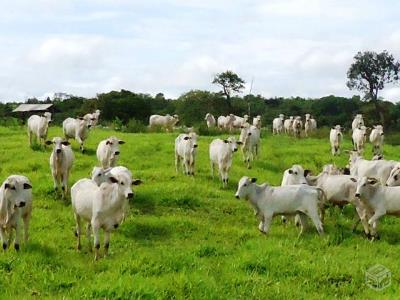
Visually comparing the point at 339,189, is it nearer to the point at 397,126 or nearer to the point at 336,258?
the point at 336,258

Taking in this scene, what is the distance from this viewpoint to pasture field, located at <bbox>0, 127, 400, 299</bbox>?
9.57m

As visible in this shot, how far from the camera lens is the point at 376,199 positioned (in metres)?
14.1

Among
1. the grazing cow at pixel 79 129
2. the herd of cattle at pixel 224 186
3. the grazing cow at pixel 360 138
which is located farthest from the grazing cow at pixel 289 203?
the grazing cow at pixel 360 138

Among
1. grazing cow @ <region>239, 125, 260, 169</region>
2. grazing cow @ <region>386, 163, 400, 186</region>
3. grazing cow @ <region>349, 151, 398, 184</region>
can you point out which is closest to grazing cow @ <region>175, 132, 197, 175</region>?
grazing cow @ <region>239, 125, 260, 169</region>

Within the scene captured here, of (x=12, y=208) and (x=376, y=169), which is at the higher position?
(x=376, y=169)

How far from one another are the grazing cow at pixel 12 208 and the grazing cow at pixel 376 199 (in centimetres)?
755

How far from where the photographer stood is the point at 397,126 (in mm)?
61406

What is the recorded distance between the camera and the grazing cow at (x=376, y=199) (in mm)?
13945

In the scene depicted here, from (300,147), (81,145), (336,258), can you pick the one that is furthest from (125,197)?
(300,147)

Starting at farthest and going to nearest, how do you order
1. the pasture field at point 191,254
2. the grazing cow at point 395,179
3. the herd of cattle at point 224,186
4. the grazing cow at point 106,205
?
the grazing cow at point 395,179 < the herd of cattle at point 224,186 < the grazing cow at point 106,205 < the pasture field at point 191,254

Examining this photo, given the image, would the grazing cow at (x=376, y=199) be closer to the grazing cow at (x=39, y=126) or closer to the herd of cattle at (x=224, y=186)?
the herd of cattle at (x=224, y=186)

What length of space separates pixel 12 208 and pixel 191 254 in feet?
12.4

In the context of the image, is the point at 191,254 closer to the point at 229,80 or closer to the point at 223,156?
the point at 223,156

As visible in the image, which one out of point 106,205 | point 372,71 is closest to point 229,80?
point 372,71
